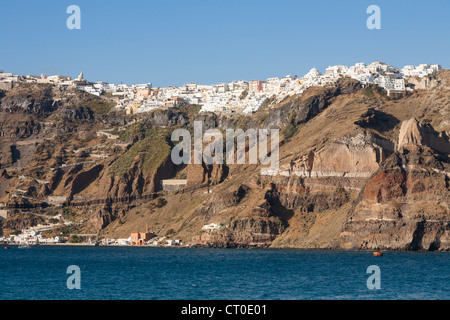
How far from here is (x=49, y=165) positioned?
186m

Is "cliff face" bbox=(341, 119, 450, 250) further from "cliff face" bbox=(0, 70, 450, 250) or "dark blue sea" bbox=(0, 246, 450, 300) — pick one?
"dark blue sea" bbox=(0, 246, 450, 300)

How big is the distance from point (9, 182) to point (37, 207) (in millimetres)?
14172

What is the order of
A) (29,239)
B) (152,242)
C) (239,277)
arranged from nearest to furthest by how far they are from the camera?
(239,277) → (152,242) → (29,239)

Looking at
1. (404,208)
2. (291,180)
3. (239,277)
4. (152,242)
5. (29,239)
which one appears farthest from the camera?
(29,239)

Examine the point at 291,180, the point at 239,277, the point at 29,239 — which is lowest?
the point at 29,239

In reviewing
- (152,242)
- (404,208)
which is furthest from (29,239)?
(404,208)

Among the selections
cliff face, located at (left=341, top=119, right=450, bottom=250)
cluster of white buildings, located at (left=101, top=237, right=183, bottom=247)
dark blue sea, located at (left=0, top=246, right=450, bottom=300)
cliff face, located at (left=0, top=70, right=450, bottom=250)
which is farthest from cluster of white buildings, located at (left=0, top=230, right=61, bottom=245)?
cliff face, located at (left=341, top=119, right=450, bottom=250)

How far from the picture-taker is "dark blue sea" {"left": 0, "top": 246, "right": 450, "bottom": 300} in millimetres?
62531

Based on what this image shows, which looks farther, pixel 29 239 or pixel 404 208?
pixel 29 239

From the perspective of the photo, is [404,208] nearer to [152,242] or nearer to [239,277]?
[239,277]

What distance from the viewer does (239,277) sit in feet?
250

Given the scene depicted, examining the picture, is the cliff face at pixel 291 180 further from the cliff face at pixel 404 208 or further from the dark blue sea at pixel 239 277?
the dark blue sea at pixel 239 277

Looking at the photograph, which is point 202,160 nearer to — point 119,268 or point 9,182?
point 9,182

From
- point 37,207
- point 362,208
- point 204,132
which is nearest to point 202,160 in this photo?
point 204,132
